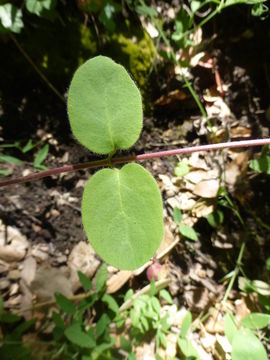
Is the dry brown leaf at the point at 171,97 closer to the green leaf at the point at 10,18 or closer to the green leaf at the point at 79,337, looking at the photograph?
the green leaf at the point at 10,18

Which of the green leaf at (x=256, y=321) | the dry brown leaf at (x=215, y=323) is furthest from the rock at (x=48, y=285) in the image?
the green leaf at (x=256, y=321)

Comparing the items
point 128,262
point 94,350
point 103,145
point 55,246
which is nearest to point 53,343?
point 94,350

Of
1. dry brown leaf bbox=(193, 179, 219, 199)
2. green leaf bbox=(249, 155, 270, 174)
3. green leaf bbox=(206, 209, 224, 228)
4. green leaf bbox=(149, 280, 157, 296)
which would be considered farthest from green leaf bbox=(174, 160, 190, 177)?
green leaf bbox=(149, 280, 157, 296)

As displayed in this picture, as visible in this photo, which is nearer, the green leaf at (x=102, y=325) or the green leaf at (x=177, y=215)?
the green leaf at (x=102, y=325)

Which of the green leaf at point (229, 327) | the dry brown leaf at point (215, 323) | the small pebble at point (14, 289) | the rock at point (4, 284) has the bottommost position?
the dry brown leaf at point (215, 323)

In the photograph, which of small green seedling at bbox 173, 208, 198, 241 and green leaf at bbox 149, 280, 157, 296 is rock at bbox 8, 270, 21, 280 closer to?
green leaf at bbox 149, 280, 157, 296

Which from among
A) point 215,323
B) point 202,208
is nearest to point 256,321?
point 215,323
